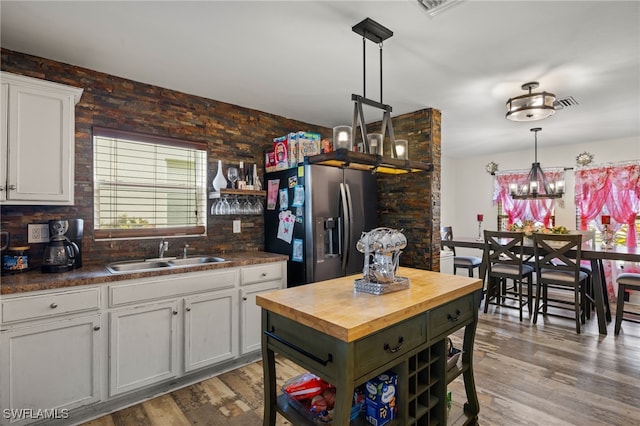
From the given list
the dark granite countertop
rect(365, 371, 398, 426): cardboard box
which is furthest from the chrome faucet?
rect(365, 371, 398, 426): cardboard box

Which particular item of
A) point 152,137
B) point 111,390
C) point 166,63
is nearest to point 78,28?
point 166,63

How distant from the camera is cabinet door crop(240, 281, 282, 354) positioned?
2861 mm

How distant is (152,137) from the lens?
293cm

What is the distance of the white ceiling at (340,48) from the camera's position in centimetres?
189

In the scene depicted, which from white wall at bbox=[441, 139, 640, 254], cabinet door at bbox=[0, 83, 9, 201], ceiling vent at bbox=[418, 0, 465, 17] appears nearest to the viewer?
ceiling vent at bbox=[418, 0, 465, 17]

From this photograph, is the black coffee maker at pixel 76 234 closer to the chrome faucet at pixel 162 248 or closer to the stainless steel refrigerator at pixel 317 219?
the chrome faucet at pixel 162 248

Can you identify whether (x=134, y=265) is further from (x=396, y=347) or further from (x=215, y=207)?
(x=396, y=347)

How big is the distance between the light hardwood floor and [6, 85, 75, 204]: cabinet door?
1546mm

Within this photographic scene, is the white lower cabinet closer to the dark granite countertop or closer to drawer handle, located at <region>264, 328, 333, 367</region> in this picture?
the dark granite countertop

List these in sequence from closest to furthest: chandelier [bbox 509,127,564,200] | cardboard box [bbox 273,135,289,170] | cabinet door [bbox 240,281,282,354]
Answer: cabinet door [bbox 240,281,282,354] → cardboard box [bbox 273,135,289,170] → chandelier [bbox 509,127,564,200]

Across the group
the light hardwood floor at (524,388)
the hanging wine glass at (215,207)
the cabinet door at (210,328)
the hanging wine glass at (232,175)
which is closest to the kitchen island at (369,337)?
the light hardwood floor at (524,388)

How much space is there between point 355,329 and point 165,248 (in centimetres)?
222

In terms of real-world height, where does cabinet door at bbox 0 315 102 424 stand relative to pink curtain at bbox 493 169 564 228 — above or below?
below

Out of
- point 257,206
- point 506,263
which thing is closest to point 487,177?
point 506,263
